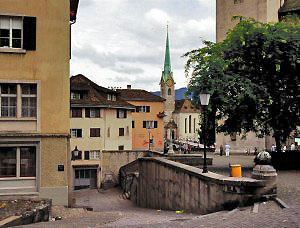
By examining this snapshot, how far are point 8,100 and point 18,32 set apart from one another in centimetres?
301

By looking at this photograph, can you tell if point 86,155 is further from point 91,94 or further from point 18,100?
point 18,100

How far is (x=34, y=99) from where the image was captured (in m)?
18.9

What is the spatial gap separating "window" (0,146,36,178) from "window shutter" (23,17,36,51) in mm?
4452

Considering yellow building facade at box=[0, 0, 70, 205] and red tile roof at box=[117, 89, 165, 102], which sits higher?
red tile roof at box=[117, 89, 165, 102]

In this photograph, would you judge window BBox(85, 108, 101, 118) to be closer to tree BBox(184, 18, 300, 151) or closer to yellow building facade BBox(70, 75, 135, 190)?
yellow building facade BBox(70, 75, 135, 190)

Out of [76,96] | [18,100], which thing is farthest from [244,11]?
[18,100]

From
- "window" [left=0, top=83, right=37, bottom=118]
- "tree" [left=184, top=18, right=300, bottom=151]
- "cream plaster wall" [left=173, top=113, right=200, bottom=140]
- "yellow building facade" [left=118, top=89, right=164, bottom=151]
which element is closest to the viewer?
"window" [left=0, top=83, right=37, bottom=118]

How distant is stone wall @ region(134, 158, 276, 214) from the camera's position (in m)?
13.2

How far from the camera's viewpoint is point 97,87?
57812 mm

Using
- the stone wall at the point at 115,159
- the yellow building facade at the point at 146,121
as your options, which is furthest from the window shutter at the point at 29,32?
the yellow building facade at the point at 146,121

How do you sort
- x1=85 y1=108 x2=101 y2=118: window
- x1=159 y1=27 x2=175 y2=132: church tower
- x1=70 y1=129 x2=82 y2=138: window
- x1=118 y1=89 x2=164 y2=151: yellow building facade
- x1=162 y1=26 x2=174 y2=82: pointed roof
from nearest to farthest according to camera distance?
1. x1=70 y1=129 x2=82 y2=138: window
2. x1=85 y1=108 x2=101 y2=118: window
3. x1=118 y1=89 x2=164 y2=151: yellow building facade
4. x1=159 y1=27 x2=175 y2=132: church tower
5. x1=162 y1=26 x2=174 y2=82: pointed roof

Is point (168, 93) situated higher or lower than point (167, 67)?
lower

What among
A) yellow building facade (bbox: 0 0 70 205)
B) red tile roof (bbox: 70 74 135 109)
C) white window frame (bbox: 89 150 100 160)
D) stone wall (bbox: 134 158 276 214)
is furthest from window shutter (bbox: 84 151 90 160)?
A: yellow building facade (bbox: 0 0 70 205)

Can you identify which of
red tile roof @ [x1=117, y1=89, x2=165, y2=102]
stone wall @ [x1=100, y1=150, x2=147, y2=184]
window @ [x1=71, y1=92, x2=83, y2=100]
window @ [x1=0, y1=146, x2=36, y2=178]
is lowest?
stone wall @ [x1=100, y1=150, x2=147, y2=184]
